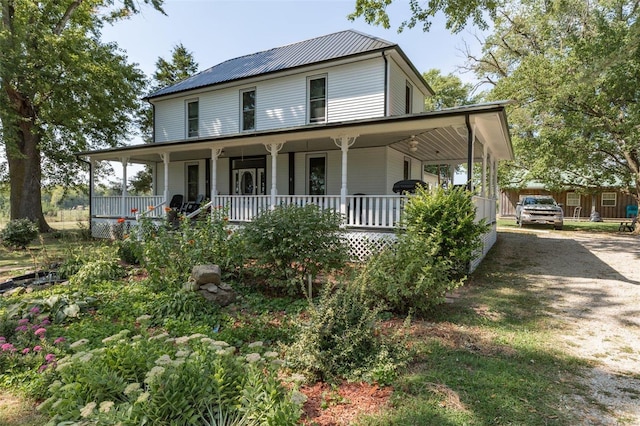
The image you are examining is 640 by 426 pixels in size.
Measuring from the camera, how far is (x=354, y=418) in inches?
101

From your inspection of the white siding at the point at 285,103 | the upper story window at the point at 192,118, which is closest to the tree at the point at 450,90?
the white siding at the point at 285,103

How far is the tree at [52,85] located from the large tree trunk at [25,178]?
34 millimetres

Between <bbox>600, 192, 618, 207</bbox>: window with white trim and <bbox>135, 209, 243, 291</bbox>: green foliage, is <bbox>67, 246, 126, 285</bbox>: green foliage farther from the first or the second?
<bbox>600, 192, 618, 207</bbox>: window with white trim

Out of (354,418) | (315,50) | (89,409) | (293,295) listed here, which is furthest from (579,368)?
(315,50)

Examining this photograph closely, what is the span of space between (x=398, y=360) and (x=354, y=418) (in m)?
0.90

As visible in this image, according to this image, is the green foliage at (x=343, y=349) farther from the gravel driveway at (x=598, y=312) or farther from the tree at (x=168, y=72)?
the tree at (x=168, y=72)

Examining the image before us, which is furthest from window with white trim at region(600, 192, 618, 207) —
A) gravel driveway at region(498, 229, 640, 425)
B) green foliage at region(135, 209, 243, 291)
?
green foliage at region(135, 209, 243, 291)

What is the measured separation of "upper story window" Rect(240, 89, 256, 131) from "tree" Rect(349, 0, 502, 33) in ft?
18.1

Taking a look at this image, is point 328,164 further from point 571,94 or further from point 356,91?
point 571,94

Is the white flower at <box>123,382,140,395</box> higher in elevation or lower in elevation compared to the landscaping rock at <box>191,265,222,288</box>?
lower

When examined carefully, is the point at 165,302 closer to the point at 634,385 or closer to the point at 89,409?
the point at 89,409

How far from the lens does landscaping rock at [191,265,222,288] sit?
5.08 m

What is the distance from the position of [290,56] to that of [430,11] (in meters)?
6.06

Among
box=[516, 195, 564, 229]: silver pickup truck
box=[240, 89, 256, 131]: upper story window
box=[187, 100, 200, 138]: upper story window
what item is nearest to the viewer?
box=[240, 89, 256, 131]: upper story window
